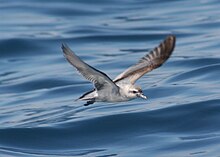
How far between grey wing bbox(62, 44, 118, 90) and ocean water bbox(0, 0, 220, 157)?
327cm

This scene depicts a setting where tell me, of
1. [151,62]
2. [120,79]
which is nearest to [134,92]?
[120,79]

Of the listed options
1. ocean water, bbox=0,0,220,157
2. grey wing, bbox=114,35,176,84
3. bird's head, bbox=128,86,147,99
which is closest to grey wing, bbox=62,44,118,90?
bird's head, bbox=128,86,147,99

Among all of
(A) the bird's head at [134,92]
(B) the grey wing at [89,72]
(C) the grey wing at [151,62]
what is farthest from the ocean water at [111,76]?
(B) the grey wing at [89,72]

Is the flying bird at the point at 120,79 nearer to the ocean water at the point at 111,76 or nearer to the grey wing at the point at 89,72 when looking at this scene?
the grey wing at the point at 89,72

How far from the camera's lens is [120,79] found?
1507 centimetres

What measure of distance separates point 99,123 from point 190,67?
544 centimetres

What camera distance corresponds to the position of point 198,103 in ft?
66.6

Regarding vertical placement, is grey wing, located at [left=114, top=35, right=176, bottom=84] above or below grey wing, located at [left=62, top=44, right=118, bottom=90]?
above

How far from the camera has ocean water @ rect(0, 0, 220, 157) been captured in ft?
61.5

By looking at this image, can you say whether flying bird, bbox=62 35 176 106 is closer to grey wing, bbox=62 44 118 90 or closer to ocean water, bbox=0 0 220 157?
grey wing, bbox=62 44 118 90

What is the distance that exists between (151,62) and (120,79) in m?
0.52

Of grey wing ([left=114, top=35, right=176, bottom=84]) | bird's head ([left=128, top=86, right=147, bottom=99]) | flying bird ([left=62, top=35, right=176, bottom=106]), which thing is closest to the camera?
flying bird ([left=62, top=35, right=176, bottom=106])

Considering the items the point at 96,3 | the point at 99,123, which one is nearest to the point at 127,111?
the point at 99,123

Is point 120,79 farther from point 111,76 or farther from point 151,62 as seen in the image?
point 111,76
